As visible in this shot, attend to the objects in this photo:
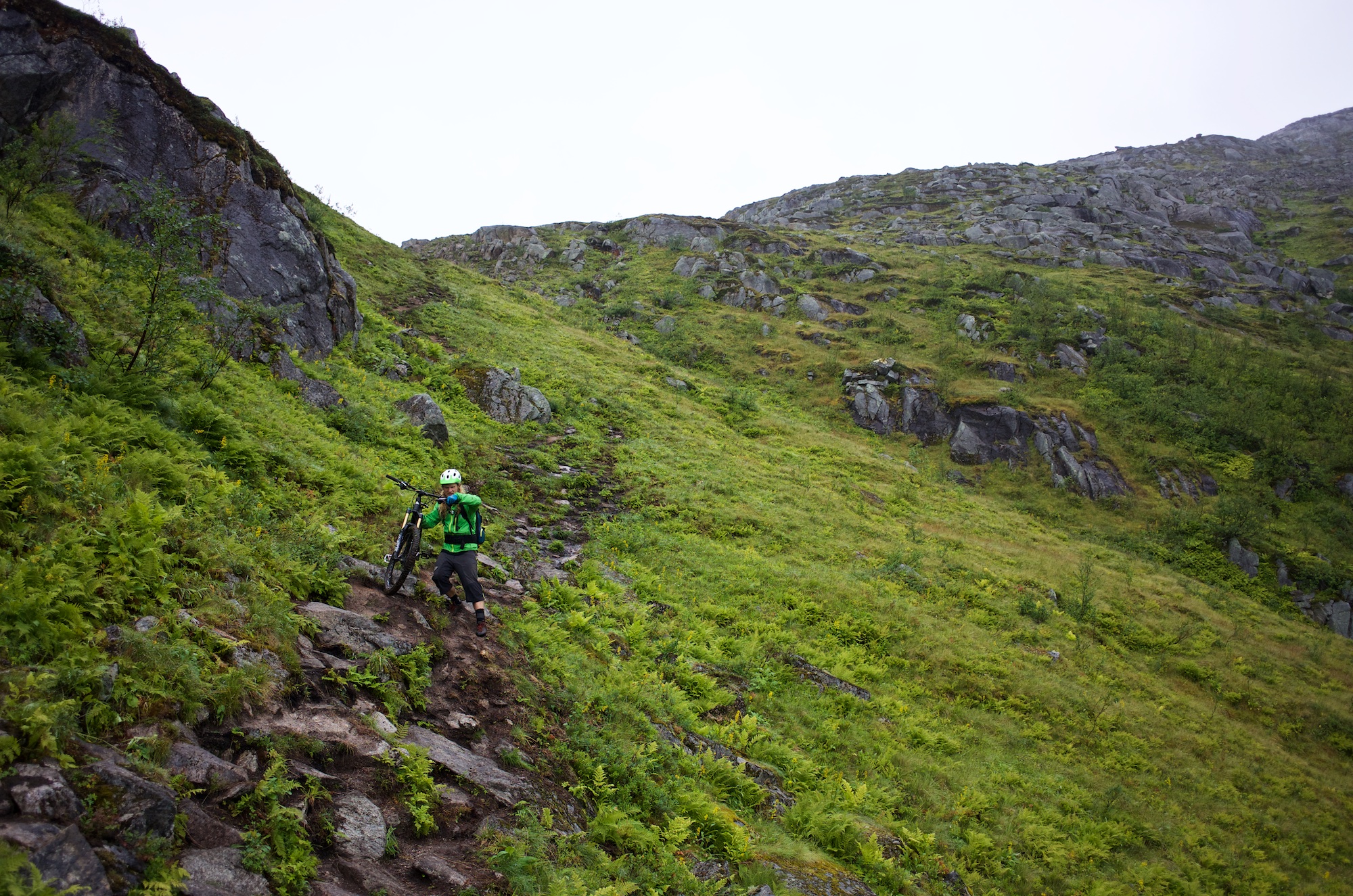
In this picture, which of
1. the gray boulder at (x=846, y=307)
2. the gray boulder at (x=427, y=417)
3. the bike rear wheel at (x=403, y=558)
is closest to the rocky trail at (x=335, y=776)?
the bike rear wheel at (x=403, y=558)

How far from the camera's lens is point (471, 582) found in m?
9.21

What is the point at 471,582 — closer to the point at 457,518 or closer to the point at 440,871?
the point at 457,518

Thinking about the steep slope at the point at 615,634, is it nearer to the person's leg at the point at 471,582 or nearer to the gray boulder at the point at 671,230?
the person's leg at the point at 471,582

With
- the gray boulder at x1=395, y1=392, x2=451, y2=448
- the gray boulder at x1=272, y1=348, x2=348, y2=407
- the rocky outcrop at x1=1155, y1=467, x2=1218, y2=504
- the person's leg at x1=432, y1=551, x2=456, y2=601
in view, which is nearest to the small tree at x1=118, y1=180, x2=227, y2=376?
the gray boulder at x1=272, y1=348, x2=348, y2=407

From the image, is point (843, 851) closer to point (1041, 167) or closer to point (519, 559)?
point (519, 559)

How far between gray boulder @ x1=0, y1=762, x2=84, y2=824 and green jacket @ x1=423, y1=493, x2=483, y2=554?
18.9 feet

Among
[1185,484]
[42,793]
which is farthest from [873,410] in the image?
[42,793]

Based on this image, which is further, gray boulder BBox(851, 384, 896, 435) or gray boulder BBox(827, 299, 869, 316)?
gray boulder BBox(827, 299, 869, 316)

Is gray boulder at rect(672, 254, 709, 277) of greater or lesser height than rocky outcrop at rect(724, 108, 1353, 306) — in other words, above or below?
below

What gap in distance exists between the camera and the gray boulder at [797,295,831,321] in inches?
2194

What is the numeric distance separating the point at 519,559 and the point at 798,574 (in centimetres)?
803

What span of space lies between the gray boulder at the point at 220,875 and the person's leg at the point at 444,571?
17.6ft

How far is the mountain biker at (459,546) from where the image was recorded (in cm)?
923

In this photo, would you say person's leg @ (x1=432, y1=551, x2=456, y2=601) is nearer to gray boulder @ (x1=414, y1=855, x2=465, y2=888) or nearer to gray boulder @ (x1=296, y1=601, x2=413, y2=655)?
gray boulder @ (x1=296, y1=601, x2=413, y2=655)
